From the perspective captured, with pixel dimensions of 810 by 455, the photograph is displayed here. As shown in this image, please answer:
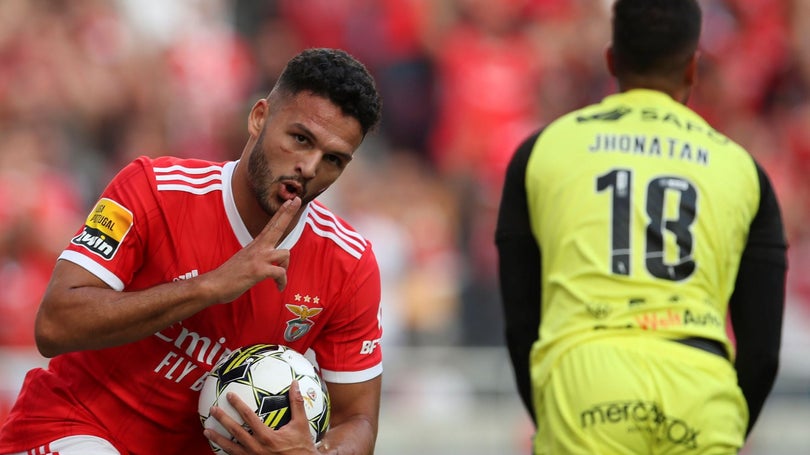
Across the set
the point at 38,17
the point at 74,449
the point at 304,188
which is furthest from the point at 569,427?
the point at 38,17

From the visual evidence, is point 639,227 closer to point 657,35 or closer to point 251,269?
point 657,35

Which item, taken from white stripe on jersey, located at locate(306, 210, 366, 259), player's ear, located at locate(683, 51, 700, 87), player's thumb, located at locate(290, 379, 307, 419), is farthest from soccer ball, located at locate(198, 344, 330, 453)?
player's ear, located at locate(683, 51, 700, 87)

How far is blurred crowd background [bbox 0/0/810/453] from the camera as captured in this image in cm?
1045

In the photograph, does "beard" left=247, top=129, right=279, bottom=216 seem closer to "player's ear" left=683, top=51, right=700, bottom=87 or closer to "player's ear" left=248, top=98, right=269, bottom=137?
"player's ear" left=248, top=98, right=269, bottom=137

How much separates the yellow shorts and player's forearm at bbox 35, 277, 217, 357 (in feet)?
4.15

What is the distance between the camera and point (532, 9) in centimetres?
1287

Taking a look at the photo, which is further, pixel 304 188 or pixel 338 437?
pixel 338 437

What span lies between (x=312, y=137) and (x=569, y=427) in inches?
51.9

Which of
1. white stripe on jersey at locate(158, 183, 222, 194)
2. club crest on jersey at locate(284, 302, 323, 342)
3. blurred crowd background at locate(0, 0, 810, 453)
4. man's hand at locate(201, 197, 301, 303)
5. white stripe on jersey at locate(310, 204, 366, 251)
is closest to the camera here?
man's hand at locate(201, 197, 301, 303)

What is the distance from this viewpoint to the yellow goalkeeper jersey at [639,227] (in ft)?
14.9

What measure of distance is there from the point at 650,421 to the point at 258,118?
68.2 inches

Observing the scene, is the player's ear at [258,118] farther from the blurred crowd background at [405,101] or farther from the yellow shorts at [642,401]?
the blurred crowd background at [405,101]

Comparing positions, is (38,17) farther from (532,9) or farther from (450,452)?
(450,452)

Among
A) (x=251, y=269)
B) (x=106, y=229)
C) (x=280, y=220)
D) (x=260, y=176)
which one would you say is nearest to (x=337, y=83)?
(x=260, y=176)
